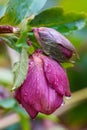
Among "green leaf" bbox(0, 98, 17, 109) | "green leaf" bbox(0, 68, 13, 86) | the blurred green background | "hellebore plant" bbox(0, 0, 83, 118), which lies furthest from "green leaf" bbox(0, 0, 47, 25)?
the blurred green background

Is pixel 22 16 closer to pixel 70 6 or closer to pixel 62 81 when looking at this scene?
pixel 62 81

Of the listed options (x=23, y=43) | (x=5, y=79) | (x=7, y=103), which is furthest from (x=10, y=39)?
(x=5, y=79)

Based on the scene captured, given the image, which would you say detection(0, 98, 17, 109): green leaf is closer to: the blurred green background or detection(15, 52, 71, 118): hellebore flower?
detection(15, 52, 71, 118): hellebore flower

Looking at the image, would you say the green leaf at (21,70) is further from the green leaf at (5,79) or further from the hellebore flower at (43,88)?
the green leaf at (5,79)

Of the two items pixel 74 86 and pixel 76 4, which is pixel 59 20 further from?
pixel 74 86

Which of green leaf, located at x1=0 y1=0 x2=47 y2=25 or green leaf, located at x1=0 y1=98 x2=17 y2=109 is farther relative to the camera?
green leaf, located at x1=0 y1=98 x2=17 y2=109
